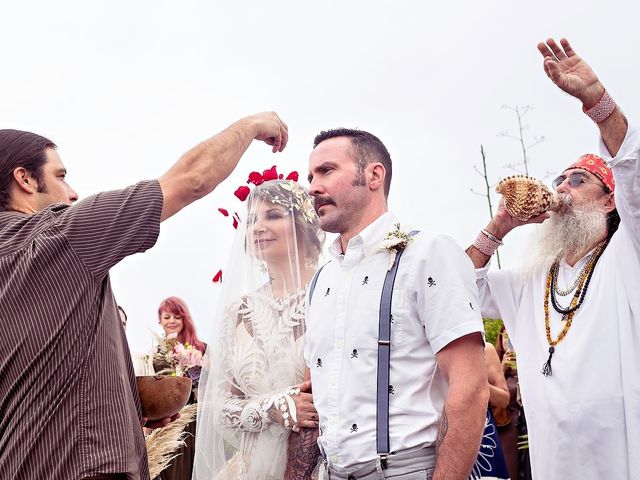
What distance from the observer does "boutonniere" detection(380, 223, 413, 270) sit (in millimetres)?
2898

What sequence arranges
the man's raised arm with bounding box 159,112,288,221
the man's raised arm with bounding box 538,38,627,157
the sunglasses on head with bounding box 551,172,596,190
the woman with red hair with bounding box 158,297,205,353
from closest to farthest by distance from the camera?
the man's raised arm with bounding box 159,112,288,221
the man's raised arm with bounding box 538,38,627,157
the sunglasses on head with bounding box 551,172,596,190
the woman with red hair with bounding box 158,297,205,353

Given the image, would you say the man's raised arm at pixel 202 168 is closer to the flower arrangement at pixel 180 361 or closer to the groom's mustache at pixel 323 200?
the groom's mustache at pixel 323 200

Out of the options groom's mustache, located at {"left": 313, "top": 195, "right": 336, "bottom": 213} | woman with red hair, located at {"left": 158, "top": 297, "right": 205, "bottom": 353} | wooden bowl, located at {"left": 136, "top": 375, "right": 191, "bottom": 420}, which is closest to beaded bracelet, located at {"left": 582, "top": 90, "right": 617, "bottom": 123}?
groom's mustache, located at {"left": 313, "top": 195, "right": 336, "bottom": 213}

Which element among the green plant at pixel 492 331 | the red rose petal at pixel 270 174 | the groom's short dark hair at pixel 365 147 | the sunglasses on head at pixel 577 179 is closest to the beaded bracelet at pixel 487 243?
the sunglasses on head at pixel 577 179

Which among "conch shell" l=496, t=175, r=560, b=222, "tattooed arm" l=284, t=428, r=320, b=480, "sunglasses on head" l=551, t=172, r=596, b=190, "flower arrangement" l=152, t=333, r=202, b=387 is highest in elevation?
"sunglasses on head" l=551, t=172, r=596, b=190

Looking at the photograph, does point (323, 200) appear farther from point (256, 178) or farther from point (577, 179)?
point (577, 179)

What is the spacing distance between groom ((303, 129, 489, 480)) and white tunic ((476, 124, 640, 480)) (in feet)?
2.48

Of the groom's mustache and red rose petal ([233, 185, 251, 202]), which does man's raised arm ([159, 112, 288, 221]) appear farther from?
red rose petal ([233, 185, 251, 202])

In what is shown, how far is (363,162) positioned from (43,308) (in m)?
1.53

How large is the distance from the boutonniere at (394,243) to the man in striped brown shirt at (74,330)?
802 mm

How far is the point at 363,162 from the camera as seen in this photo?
3225mm

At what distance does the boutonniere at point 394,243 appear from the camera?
114 inches

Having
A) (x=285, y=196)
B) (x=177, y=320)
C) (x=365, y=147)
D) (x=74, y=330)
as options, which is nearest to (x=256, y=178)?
(x=285, y=196)

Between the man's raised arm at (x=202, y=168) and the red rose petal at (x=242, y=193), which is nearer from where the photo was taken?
the man's raised arm at (x=202, y=168)
